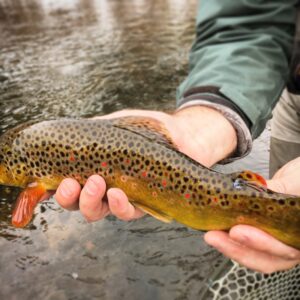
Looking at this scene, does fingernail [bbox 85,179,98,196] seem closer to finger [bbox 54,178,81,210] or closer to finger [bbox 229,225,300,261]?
finger [bbox 54,178,81,210]

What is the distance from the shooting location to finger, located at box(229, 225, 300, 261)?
1875 mm

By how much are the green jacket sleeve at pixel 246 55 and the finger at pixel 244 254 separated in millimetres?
1056

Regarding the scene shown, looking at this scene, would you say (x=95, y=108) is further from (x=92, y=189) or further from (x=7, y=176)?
(x=92, y=189)

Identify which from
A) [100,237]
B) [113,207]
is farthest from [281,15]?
[100,237]

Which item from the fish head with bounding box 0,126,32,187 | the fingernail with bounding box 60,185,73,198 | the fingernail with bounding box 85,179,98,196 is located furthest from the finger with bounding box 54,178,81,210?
the fish head with bounding box 0,126,32,187

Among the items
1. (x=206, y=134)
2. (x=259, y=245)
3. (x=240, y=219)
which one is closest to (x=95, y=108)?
(x=206, y=134)

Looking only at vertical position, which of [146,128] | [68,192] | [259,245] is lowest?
[259,245]

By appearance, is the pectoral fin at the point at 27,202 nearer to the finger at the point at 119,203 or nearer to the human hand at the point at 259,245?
the finger at the point at 119,203

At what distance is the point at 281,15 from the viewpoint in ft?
9.77

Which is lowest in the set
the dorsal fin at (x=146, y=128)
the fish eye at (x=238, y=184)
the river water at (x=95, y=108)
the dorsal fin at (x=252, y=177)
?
the river water at (x=95, y=108)

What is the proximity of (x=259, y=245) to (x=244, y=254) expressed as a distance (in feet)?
0.53

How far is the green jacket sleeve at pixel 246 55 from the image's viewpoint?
2830 millimetres

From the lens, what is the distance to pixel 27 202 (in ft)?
8.35

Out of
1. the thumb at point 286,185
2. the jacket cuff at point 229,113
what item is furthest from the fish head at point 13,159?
the thumb at point 286,185
